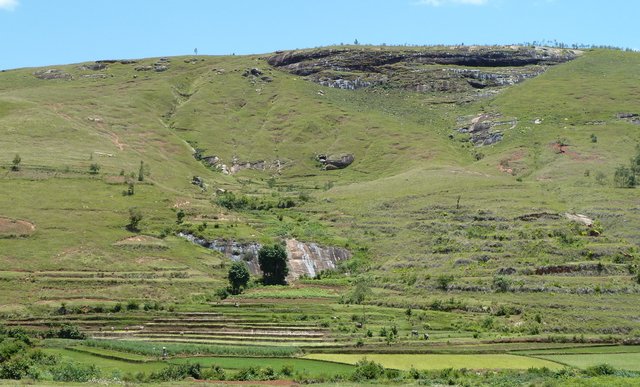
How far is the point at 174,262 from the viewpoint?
13550cm

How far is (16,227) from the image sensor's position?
452 ft

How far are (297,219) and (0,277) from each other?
6913 centimetres

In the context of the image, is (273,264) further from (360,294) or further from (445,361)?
(445,361)

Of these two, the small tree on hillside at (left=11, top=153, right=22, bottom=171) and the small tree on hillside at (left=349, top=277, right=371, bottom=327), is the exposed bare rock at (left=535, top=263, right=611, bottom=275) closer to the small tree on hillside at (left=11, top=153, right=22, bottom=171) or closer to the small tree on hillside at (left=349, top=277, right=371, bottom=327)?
the small tree on hillside at (left=349, top=277, right=371, bottom=327)

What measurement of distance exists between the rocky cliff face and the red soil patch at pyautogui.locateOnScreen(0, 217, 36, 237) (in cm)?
2715

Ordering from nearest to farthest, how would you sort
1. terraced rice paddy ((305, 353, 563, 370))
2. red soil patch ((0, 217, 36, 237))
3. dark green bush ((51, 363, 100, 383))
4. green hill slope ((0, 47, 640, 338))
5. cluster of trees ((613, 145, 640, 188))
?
dark green bush ((51, 363, 100, 383)) < terraced rice paddy ((305, 353, 563, 370)) < green hill slope ((0, 47, 640, 338)) < red soil patch ((0, 217, 36, 237)) < cluster of trees ((613, 145, 640, 188))

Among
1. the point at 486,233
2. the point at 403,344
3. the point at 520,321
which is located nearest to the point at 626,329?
the point at 520,321

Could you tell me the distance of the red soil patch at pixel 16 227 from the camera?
134875 mm

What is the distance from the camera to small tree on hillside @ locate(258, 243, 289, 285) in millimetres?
135750

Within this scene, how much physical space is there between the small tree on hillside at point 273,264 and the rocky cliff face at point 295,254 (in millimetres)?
5123

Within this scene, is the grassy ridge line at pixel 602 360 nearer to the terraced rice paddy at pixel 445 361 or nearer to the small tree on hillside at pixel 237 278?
the terraced rice paddy at pixel 445 361

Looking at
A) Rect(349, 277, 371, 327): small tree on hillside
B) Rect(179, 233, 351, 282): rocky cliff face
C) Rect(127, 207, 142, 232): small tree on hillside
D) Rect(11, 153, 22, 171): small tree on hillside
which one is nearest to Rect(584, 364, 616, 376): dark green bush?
Rect(349, 277, 371, 327): small tree on hillside

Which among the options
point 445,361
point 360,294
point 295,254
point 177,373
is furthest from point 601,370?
point 295,254

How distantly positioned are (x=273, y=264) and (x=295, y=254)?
13.1 metres
